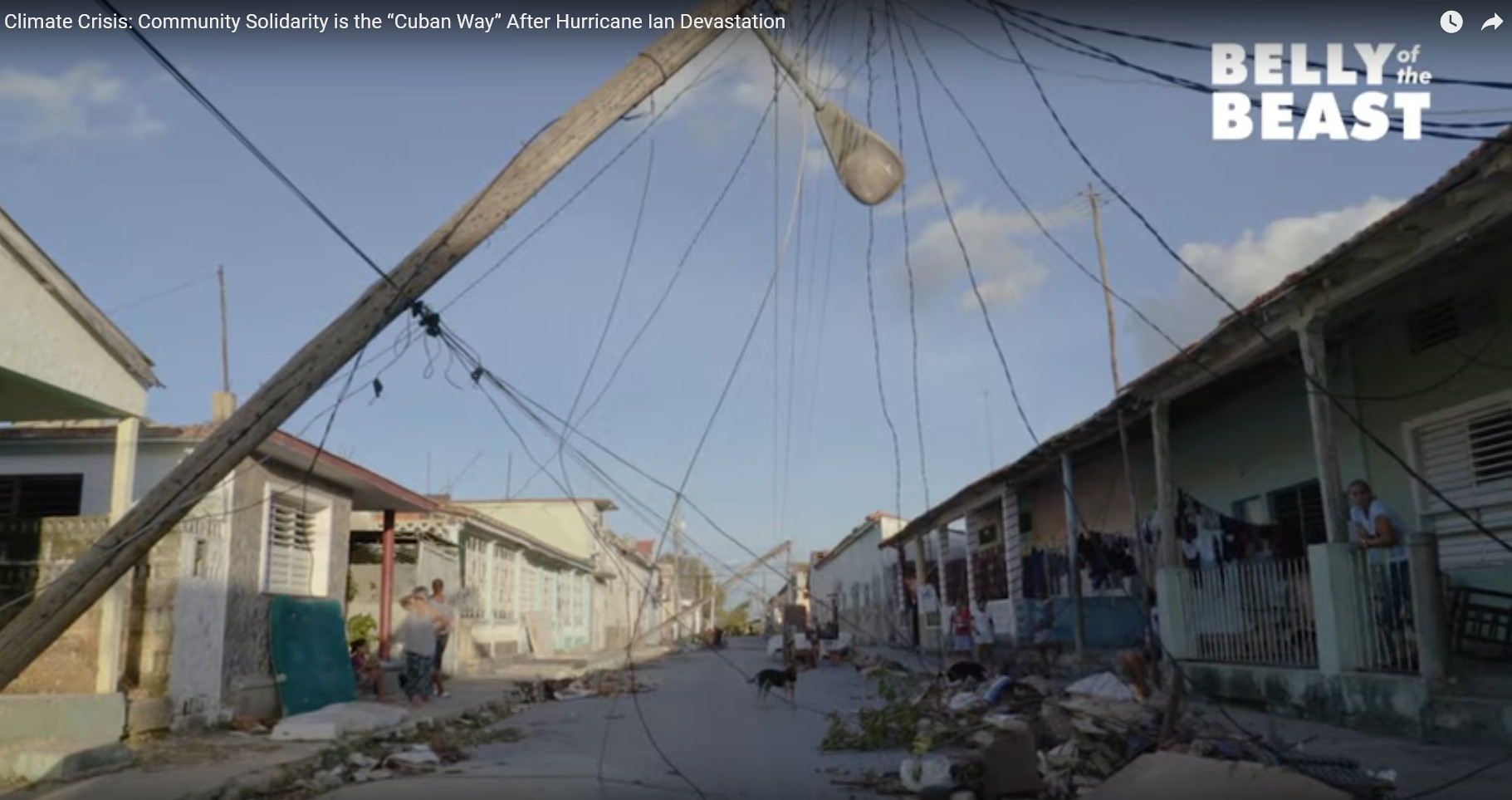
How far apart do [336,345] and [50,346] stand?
5148 millimetres

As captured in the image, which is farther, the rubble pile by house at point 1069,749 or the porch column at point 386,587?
the porch column at point 386,587

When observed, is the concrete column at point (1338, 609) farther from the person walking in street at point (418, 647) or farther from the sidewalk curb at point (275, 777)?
the person walking in street at point (418, 647)

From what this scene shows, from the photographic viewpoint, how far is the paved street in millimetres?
8094

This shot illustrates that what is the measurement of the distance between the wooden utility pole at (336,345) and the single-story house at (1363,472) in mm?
4487

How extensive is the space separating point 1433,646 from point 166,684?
37.7 ft

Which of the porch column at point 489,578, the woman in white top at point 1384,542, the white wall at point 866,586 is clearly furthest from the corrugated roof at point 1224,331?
the white wall at point 866,586

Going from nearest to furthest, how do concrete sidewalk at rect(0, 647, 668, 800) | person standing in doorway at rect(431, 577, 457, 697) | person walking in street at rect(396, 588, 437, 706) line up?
1. concrete sidewalk at rect(0, 647, 668, 800)
2. person walking in street at rect(396, 588, 437, 706)
3. person standing in doorway at rect(431, 577, 457, 697)

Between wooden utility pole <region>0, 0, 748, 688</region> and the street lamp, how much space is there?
1.13m

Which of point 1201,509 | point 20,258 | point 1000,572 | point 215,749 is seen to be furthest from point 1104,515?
point 20,258

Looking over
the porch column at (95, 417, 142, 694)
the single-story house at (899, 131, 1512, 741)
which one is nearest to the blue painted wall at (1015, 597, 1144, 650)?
the single-story house at (899, 131, 1512, 741)

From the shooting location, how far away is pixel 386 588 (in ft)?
62.1

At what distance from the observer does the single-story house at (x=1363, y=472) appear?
8.19 metres

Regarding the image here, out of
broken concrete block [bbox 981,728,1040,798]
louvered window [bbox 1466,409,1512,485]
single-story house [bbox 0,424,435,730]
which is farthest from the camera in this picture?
single-story house [bbox 0,424,435,730]

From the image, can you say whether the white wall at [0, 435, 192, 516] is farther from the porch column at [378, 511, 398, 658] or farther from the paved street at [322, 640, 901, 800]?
the porch column at [378, 511, 398, 658]
